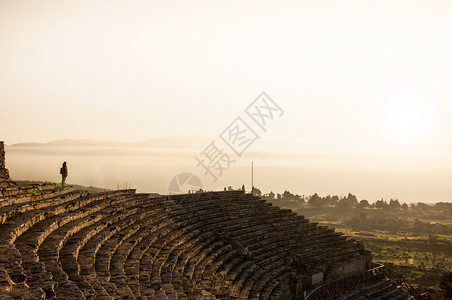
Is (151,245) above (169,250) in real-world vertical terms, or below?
above

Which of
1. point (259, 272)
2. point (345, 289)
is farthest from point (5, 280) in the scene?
point (345, 289)

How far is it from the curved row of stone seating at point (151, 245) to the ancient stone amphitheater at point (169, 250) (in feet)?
0.14

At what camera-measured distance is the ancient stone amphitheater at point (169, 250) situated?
7779mm

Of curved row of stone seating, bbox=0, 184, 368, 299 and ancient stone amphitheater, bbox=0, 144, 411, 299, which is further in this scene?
ancient stone amphitheater, bbox=0, 144, 411, 299

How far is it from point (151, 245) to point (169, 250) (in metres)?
0.69

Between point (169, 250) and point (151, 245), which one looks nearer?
point (151, 245)

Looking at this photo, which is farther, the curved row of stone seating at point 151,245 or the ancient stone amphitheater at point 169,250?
the ancient stone amphitheater at point 169,250

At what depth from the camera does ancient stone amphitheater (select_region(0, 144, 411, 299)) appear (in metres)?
7.78

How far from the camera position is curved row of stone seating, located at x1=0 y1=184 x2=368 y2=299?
7570 mm

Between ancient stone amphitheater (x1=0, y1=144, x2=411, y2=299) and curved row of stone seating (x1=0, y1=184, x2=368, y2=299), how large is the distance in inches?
1.6

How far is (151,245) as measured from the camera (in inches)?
565

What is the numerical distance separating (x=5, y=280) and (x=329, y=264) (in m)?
16.7

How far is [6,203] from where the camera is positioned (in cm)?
1074

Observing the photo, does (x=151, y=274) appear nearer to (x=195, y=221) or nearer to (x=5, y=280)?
(x=5, y=280)
